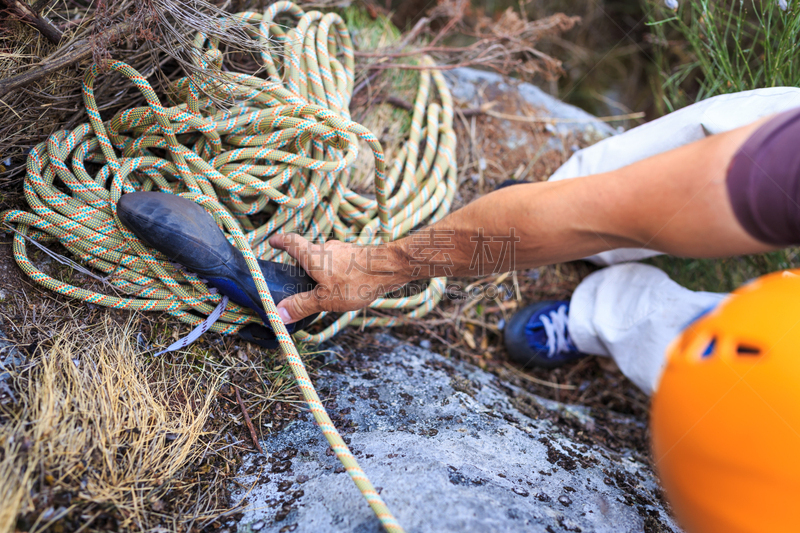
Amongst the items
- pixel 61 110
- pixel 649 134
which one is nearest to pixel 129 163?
pixel 61 110

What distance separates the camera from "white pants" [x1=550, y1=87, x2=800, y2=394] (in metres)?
1.45

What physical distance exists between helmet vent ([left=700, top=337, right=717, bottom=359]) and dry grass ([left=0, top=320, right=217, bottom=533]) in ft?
3.91

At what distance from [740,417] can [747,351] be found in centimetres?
12

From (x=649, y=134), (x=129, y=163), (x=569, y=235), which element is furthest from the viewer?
(x=649, y=134)

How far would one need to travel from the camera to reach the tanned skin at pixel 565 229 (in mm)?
940

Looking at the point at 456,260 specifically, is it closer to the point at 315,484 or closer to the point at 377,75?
the point at 315,484

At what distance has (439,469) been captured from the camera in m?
1.18

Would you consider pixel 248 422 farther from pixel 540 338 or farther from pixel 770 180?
pixel 770 180

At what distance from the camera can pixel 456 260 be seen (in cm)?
134

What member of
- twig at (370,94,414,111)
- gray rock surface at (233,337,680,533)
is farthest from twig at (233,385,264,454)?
twig at (370,94,414,111)

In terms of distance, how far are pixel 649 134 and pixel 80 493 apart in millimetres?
1935

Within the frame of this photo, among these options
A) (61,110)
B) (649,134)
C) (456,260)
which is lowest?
(456,260)

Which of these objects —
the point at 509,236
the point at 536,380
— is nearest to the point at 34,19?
the point at 509,236

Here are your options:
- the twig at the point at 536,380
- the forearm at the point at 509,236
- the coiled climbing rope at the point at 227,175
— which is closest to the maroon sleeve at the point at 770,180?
the forearm at the point at 509,236
